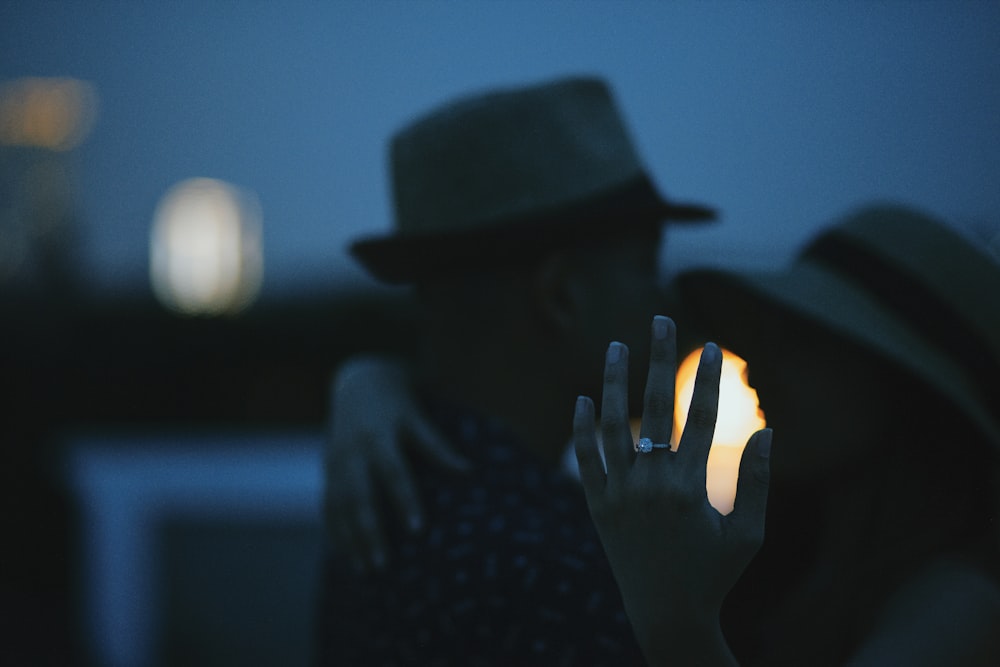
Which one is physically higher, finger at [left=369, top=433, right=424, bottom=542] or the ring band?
the ring band

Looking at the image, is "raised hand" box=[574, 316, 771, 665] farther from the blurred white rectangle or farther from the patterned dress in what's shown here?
the blurred white rectangle

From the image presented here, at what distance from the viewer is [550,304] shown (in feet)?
5.28

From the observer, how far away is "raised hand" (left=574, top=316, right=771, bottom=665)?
94cm

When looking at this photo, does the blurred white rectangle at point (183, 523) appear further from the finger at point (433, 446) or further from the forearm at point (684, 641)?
the forearm at point (684, 641)

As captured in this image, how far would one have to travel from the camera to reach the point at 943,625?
126cm

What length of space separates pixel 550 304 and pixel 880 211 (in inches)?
25.4

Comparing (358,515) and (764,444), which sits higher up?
(764,444)

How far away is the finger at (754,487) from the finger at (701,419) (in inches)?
1.8

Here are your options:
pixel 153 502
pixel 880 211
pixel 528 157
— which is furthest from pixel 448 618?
pixel 153 502

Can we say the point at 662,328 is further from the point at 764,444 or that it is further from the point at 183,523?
the point at 183,523

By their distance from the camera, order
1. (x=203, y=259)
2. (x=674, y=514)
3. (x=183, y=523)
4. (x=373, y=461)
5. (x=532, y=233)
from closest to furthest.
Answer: (x=674, y=514)
(x=532, y=233)
(x=373, y=461)
(x=183, y=523)
(x=203, y=259)

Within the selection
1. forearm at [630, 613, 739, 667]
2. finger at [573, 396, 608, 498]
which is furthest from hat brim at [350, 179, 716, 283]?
forearm at [630, 613, 739, 667]

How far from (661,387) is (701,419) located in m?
0.06

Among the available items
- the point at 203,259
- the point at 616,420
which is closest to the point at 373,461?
the point at 616,420
